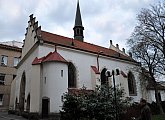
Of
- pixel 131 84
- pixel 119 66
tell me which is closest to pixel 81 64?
pixel 119 66

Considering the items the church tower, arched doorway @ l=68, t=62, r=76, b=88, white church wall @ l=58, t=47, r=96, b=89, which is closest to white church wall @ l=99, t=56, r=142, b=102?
white church wall @ l=58, t=47, r=96, b=89

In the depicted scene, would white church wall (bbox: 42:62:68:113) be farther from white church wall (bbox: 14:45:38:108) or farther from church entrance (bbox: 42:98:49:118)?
white church wall (bbox: 14:45:38:108)

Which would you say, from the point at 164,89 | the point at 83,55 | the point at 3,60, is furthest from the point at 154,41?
the point at 3,60

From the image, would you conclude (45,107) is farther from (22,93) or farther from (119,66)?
(119,66)

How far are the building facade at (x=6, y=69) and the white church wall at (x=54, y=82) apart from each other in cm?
1902

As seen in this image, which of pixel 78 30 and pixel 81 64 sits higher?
pixel 78 30

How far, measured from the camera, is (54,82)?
22328 mm

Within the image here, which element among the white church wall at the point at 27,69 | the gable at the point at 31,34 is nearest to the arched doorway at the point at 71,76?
the white church wall at the point at 27,69

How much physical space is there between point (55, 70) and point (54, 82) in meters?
1.43

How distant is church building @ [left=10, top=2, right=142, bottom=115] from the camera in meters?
22.3

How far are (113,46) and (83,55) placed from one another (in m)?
16.8

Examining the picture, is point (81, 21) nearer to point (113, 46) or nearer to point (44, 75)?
point (113, 46)

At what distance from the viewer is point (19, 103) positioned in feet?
95.9

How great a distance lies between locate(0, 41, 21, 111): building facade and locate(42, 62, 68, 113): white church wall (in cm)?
1902
